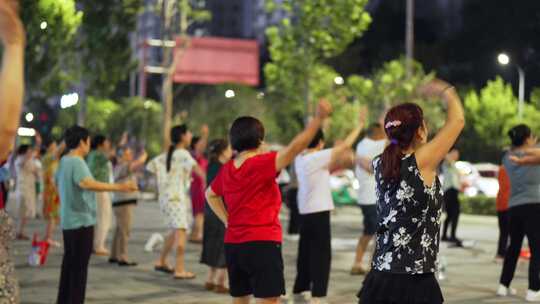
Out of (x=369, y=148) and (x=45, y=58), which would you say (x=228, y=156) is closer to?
(x=369, y=148)

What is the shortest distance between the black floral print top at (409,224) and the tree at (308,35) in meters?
25.5

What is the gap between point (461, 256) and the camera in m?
16.5

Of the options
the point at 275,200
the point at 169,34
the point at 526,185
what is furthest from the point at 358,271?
the point at 169,34

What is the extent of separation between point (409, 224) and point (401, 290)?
388mm

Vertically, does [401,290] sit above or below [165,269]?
above

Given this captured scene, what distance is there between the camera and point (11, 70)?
146 inches

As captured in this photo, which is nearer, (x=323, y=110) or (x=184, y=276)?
(x=323, y=110)

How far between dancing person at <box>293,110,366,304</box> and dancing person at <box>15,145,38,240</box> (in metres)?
10.1

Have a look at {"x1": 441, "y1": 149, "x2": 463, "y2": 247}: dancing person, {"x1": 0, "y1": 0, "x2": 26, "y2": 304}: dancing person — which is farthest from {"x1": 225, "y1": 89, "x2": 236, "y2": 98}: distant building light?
{"x1": 0, "y1": 0, "x2": 26, "y2": 304}: dancing person

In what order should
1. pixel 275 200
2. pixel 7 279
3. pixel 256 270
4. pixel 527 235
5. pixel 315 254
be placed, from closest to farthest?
pixel 7 279 → pixel 256 270 → pixel 275 200 → pixel 315 254 → pixel 527 235

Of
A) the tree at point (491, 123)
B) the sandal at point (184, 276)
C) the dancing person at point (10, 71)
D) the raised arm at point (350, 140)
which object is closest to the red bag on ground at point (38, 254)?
the sandal at point (184, 276)

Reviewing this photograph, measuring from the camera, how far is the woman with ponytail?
574cm

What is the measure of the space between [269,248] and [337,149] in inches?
90.7

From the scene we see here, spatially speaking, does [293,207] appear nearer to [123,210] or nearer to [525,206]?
[123,210]
